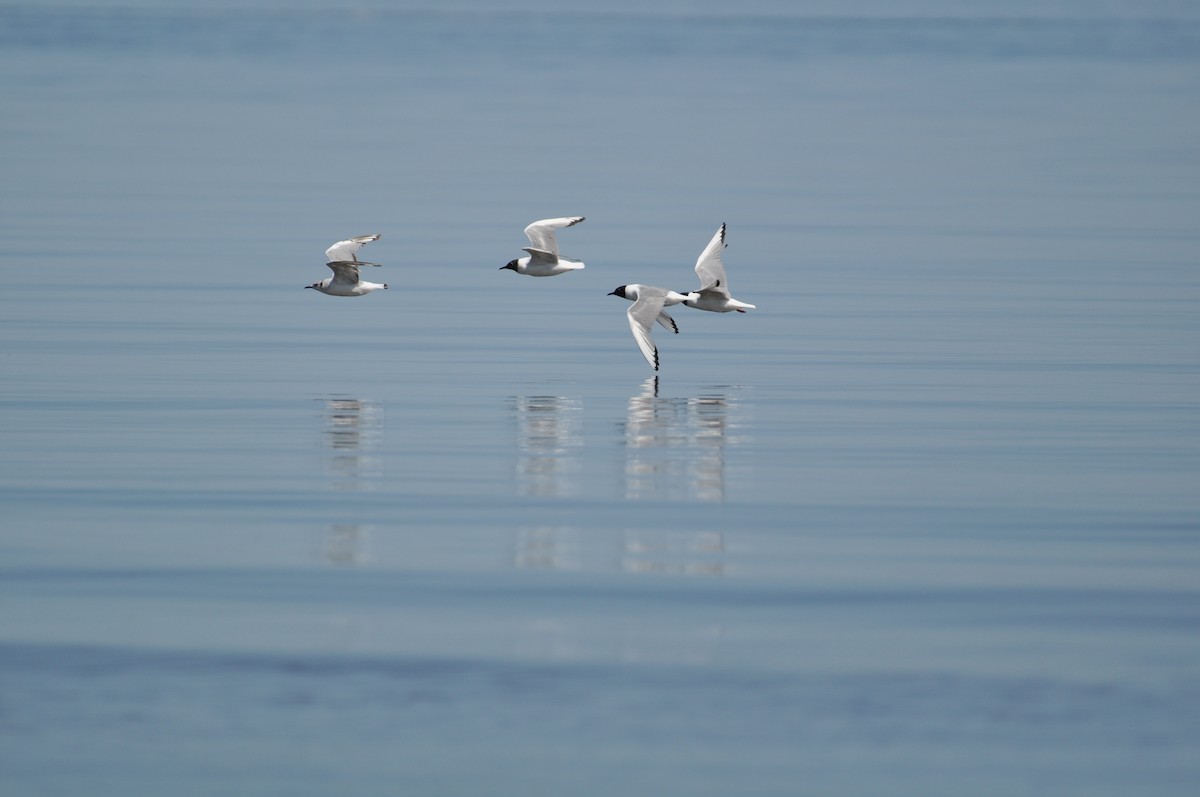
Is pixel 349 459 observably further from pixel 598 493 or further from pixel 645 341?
pixel 645 341

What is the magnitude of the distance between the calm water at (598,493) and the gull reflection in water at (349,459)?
48 mm

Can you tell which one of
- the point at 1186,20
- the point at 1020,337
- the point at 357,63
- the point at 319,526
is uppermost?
the point at 1186,20

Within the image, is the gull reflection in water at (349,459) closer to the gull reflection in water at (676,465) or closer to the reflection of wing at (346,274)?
the gull reflection in water at (676,465)

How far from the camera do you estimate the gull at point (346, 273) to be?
2442 centimetres

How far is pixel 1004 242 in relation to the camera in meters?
32.1

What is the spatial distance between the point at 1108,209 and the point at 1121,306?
1123cm

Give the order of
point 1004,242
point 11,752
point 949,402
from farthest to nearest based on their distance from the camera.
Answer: point 1004,242 → point 949,402 → point 11,752

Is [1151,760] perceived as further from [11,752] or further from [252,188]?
[252,188]

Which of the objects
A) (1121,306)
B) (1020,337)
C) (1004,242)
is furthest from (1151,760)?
(1004,242)

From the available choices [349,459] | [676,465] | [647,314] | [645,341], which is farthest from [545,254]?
[676,465]

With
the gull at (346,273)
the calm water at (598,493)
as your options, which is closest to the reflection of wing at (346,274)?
the gull at (346,273)

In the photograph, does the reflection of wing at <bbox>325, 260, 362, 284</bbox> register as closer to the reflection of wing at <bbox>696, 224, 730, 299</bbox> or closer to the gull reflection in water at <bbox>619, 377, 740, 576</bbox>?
the reflection of wing at <bbox>696, 224, 730, 299</bbox>

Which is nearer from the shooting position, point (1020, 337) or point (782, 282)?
point (1020, 337)

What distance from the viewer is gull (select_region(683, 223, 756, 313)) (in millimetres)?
23125
